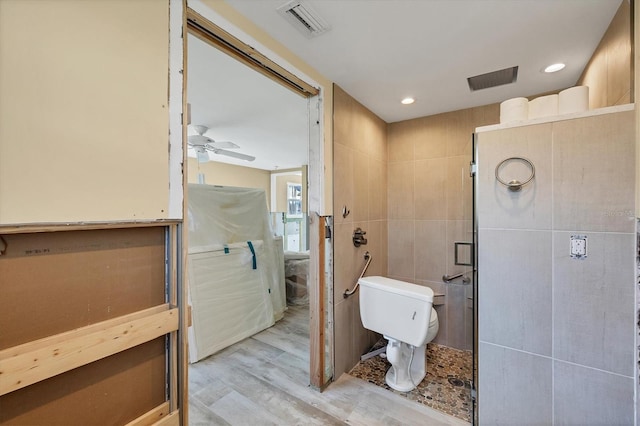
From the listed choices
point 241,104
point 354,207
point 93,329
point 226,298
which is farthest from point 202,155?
point 93,329

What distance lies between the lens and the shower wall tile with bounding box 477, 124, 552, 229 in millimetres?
1367

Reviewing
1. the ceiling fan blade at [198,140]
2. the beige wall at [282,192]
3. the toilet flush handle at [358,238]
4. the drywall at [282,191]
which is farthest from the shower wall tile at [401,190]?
the beige wall at [282,192]

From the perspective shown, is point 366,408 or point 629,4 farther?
point 366,408

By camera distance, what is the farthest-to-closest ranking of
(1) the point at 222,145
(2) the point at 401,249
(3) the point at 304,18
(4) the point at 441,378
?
(1) the point at 222,145 < (2) the point at 401,249 < (4) the point at 441,378 < (3) the point at 304,18

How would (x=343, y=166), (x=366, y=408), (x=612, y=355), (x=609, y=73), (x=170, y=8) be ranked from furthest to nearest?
(x=343, y=166)
(x=366, y=408)
(x=609, y=73)
(x=612, y=355)
(x=170, y=8)

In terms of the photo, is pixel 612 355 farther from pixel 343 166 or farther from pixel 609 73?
pixel 343 166

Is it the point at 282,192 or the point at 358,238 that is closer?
the point at 358,238

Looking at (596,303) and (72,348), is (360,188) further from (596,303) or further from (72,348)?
(72,348)

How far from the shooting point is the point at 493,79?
2059 millimetres

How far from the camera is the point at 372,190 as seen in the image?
2.71 m

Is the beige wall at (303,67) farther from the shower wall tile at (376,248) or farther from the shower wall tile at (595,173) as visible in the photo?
the shower wall tile at (595,173)

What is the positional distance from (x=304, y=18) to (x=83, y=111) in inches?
43.6

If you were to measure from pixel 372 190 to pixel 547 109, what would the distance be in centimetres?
150

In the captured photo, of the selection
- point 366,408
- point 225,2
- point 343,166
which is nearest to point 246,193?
point 343,166
